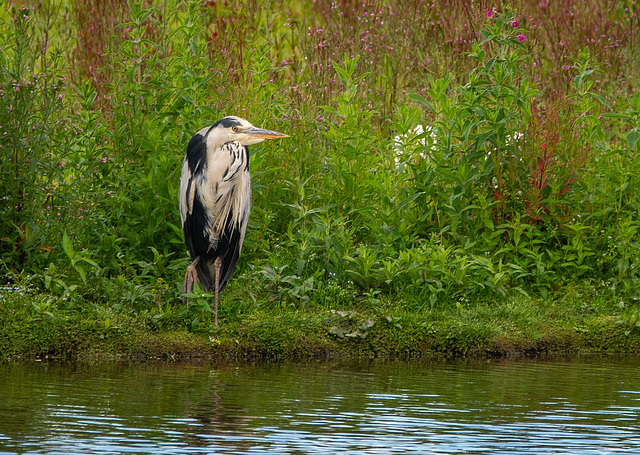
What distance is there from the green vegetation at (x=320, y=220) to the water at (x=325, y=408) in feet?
1.50

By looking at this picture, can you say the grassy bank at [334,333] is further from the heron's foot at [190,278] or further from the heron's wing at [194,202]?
the heron's wing at [194,202]

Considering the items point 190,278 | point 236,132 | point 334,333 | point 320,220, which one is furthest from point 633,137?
point 190,278

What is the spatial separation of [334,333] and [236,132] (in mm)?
1611

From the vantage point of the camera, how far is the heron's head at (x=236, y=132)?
8.16 metres

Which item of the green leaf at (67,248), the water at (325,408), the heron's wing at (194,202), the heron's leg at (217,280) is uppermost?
the heron's wing at (194,202)

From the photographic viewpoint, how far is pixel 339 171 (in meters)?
9.32

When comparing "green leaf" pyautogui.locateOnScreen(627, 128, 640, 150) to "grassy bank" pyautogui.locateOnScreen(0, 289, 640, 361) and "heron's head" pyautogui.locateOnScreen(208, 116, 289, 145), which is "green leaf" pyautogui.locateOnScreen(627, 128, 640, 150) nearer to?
"grassy bank" pyautogui.locateOnScreen(0, 289, 640, 361)

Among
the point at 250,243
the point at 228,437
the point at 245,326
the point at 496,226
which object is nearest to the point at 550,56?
the point at 496,226

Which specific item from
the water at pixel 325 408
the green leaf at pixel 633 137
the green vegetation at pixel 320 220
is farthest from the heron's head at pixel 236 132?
the green leaf at pixel 633 137

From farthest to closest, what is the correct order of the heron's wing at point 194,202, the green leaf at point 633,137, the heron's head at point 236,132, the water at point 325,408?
the green leaf at point 633,137 → the heron's wing at point 194,202 → the heron's head at point 236,132 → the water at point 325,408

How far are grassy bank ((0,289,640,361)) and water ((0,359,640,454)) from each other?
28 centimetres

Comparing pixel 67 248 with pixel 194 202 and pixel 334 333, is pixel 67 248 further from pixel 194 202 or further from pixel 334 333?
pixel 334 333

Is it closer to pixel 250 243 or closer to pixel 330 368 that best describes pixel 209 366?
pixel 330 368

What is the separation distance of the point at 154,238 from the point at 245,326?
1.30m
